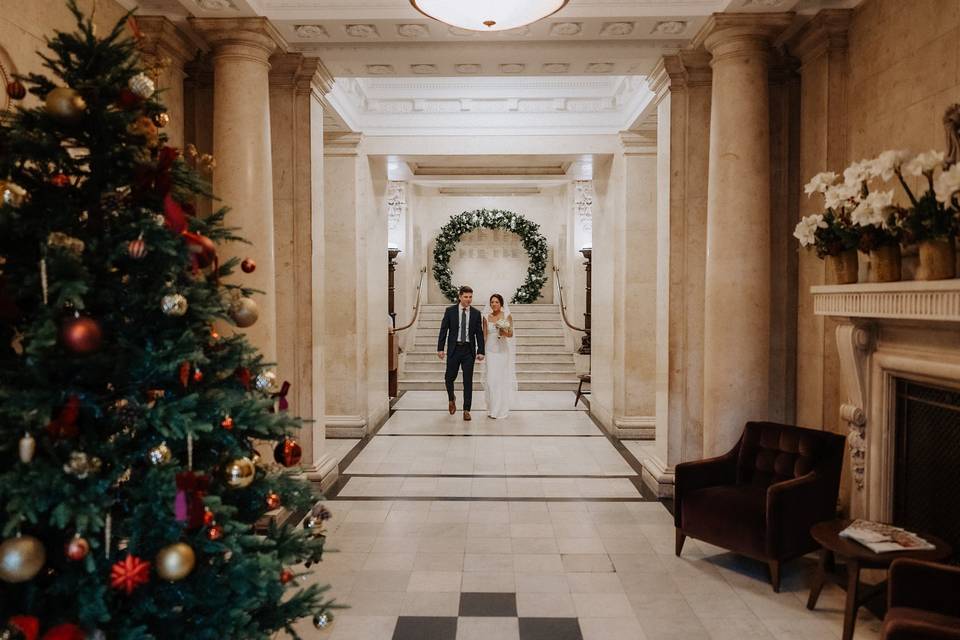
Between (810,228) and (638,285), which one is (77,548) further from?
(638,285)

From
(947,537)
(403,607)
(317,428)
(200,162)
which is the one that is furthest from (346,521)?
(947,537)

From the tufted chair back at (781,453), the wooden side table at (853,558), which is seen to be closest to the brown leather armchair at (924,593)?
the wooden side table at (853,558)

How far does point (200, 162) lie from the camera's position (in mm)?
2047

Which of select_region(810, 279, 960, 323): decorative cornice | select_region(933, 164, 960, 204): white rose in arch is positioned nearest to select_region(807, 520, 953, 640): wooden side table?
select_region(810, 279, 960, 323): decorative cornice

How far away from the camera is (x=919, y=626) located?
2.11m

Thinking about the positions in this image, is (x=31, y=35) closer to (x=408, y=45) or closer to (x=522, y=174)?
(x=408, y=45)

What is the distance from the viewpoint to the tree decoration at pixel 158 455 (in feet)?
5.54

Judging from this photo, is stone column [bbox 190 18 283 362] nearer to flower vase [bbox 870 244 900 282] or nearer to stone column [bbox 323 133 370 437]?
stone column [bbox 323 133 370 437]

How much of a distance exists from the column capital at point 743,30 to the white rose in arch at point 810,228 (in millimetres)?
1531

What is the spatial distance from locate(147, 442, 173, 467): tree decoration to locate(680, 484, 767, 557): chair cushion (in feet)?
10.2

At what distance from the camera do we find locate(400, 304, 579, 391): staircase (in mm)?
11688

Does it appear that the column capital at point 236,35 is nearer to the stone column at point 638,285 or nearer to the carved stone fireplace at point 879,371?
the carved stone fireplace at point 879,371

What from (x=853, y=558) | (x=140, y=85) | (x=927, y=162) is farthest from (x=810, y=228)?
(x=140, y=85)

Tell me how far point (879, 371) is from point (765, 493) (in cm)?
94
